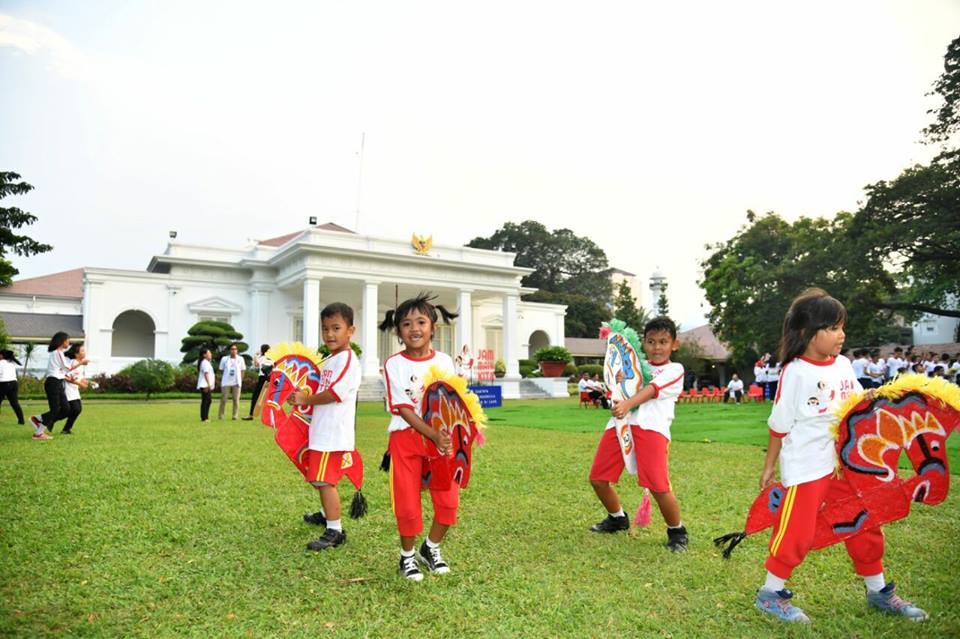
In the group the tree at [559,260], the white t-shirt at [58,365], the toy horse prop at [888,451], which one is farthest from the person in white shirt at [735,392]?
the tree at [559,260]

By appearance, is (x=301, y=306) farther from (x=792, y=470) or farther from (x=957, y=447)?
(x=792, y=470)

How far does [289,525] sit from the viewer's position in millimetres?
4410

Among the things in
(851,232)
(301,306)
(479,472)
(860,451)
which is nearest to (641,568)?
(860,451)

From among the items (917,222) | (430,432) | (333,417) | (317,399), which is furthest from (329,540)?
(917,222)

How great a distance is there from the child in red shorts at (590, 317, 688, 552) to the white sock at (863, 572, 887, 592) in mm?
1080

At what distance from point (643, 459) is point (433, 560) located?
1.45 m

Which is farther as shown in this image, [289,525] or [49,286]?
[49,286]

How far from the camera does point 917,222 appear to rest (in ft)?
60.4

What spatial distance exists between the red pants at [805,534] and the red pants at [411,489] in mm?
1516

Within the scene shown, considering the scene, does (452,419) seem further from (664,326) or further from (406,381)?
(664,326)

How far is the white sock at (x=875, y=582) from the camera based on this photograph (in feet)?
9.45

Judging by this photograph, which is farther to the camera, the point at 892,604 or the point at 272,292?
the point at 272,292

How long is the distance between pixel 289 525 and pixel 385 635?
205 cm

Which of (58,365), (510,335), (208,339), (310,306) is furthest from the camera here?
(510,335)
